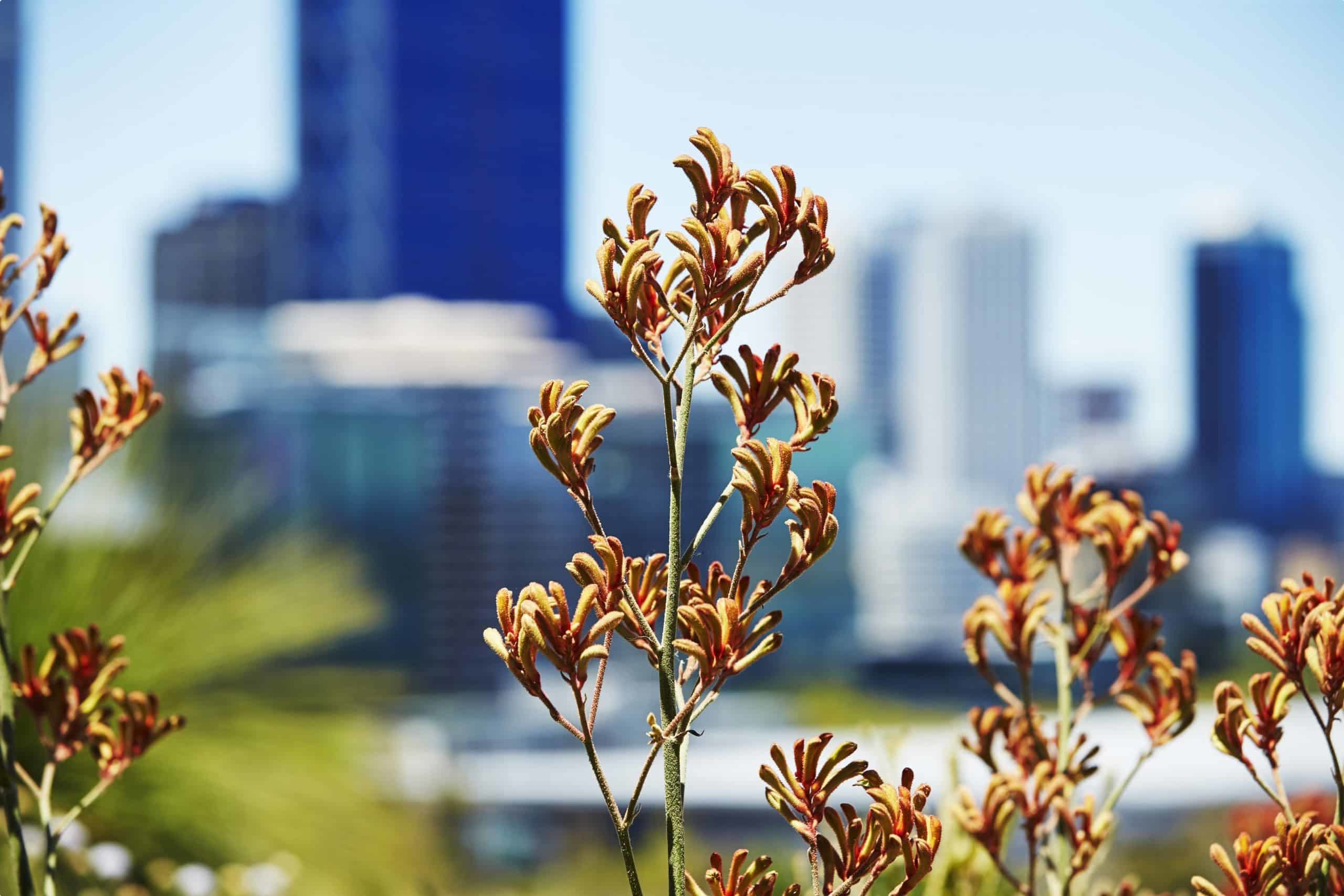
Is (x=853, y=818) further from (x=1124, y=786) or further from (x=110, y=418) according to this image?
(x=110, y=418)

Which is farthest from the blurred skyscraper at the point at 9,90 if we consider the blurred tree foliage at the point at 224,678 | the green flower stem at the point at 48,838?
the green flower stem at the point at 48,838

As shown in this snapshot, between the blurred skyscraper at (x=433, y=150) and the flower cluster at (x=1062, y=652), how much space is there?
46.2 metres

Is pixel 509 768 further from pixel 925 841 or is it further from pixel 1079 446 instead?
pixel 1079 446

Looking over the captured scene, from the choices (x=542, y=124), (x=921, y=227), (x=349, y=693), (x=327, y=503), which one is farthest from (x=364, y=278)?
(x=349, y=693)

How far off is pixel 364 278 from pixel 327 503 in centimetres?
1667

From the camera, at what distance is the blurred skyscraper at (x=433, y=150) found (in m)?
45.7

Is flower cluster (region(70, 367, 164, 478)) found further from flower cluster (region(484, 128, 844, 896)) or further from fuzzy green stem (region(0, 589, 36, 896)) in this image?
flower cluster (region(484, 128, 844, 896))

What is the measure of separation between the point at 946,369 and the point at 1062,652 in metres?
62.6

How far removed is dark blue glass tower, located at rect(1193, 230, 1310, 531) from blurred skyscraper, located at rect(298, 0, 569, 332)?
2789cm

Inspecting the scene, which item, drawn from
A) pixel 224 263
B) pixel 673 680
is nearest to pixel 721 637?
pixel 673 680

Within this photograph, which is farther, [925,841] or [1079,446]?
[1079,446]

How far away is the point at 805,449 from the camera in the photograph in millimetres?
512

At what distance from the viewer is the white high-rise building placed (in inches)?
2111

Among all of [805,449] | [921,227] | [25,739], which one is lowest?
[25,739]
